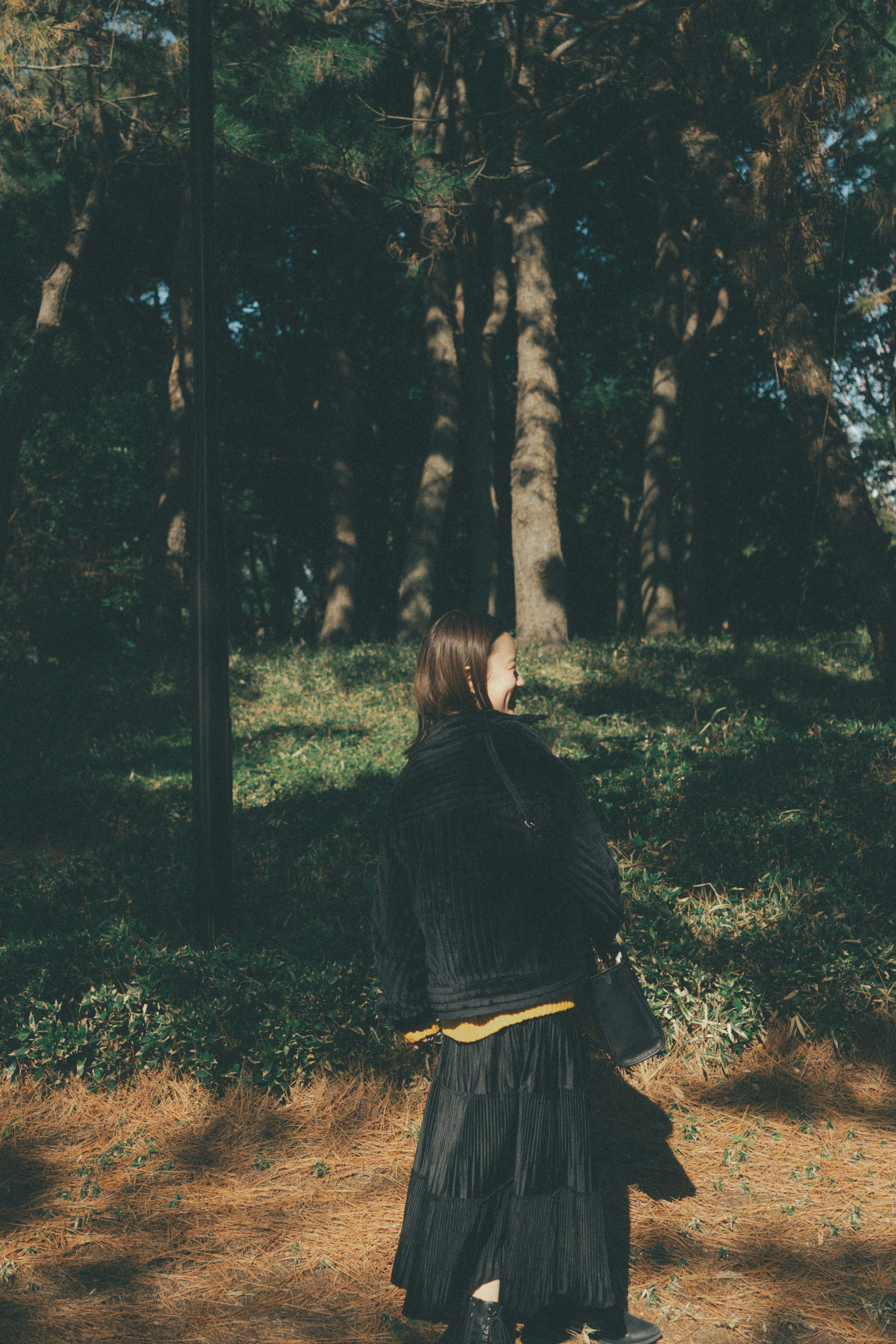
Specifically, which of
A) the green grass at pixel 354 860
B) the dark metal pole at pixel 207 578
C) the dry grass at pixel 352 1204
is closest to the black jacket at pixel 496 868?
the dry grass at pixel 352 1204

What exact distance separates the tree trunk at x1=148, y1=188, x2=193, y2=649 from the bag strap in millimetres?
11662

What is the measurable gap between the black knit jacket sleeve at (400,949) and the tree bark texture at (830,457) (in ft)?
19.6

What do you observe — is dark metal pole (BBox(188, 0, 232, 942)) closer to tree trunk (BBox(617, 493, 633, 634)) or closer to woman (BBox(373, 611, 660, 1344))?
woman (BBox(373, 611, 660, 1344))

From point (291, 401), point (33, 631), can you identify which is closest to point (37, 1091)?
point (33, 631)

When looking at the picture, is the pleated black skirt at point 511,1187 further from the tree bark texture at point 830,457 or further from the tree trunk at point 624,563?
the tree trunk at point 624,563

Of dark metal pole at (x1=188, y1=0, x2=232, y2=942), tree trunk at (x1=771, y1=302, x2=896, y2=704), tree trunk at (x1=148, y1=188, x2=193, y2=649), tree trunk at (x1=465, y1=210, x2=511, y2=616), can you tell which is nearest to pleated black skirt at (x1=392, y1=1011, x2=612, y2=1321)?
dark metal pole at (x1=188, y1=0, x2=232, y2=942)

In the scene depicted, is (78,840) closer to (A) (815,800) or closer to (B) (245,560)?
(A) (815,800)

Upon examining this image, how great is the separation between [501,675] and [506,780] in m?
0.29

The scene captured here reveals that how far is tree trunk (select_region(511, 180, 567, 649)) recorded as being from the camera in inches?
498

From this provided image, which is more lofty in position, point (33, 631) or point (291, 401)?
point (291, 401)

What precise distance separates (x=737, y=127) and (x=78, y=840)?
13.1 metres

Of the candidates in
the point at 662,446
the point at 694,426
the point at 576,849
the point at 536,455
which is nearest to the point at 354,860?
the point at 576,849

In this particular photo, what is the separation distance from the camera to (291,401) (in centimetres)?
2230

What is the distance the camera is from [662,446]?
57.4 feet
